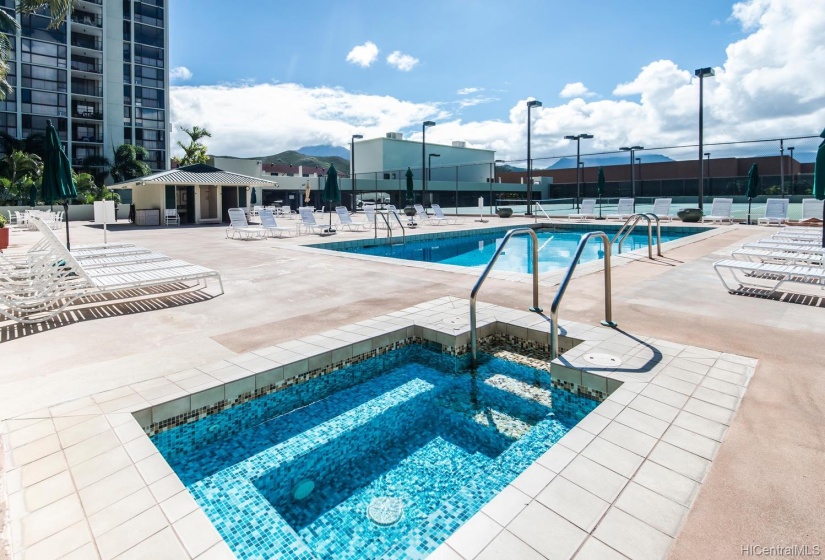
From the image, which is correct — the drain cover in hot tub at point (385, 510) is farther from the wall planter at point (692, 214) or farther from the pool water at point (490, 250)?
the wall planter at point (692, 214)

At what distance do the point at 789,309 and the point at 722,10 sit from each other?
1173 cm

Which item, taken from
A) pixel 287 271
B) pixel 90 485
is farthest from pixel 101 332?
pixel 287 271

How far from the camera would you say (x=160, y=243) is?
40.2 feet

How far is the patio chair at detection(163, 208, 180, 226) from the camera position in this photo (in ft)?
65.0

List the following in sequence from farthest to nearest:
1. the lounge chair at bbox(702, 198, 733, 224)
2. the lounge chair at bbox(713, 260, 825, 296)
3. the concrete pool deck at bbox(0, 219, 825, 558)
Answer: the lounge chair at bbox(702, 198, 733, 224)
the lounge chair at bbox(713, 260, 825, 296)
the concrete pool deck at bbox(0, 219, 825, 558)

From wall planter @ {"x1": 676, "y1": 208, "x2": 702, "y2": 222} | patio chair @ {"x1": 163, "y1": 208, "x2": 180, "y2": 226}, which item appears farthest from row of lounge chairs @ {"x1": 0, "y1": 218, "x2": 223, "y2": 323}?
wall planter @ {"x1": 676, "y1": 208, "x2": 702, "y2": 222}

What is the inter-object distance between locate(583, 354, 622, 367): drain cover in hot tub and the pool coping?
0.20 feet

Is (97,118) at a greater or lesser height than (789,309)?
greater

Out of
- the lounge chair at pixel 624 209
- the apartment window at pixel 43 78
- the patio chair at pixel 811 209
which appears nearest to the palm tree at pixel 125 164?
the apartment window at pixel 43 78

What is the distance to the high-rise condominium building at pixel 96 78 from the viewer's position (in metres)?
36.3

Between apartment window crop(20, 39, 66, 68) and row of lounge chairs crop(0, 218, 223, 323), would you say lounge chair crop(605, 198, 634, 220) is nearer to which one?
row of lounge chairs crop(0, 218, 223, 323)

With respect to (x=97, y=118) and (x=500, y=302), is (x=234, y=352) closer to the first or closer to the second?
(x=500, y=302)

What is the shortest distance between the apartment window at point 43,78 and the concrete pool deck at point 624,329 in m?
41.7

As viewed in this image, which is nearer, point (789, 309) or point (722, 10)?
point (789, 309)
